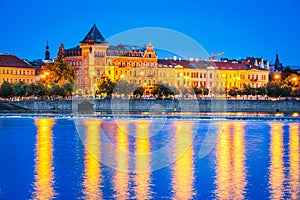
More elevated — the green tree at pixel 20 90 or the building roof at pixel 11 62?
the building roof at pixel 11 62

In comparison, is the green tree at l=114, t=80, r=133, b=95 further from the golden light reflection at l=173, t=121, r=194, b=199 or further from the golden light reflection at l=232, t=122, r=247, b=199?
the golden light reflection at l=232, t=122, r=247, b=199

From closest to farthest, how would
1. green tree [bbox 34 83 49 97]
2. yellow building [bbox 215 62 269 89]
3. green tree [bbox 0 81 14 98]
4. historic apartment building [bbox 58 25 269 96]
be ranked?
green tree [bbox 34 83 49 97] → green tree [bbox 0 81 14 98] → historic apartment building [bbox 58 25 269 96] → yellow building [bbox 215 62 269 89]

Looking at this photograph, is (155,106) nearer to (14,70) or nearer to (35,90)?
(35,90)

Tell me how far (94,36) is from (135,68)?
30.2ft

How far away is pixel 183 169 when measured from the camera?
26875mm

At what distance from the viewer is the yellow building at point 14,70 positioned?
112 metres

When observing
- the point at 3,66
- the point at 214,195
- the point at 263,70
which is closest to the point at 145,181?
the point at 214,195

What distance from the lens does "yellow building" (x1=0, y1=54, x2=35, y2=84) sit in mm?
112375

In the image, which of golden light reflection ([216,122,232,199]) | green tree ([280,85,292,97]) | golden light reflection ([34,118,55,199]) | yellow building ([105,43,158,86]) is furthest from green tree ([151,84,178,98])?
golden light reflection ([216,122,232,199])

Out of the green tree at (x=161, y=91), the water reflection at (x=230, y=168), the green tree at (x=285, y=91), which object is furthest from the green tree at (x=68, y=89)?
the water reflection at (x=230, y=168)

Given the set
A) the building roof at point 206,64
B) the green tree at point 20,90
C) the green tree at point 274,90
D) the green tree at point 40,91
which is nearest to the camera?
the green tree at point 40,91

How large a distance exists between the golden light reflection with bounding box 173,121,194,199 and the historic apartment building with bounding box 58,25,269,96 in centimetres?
6918

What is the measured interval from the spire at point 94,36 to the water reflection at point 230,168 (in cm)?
7631

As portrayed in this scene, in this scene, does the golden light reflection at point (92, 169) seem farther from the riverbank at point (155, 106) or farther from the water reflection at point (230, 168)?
the riverbank at point (155, 106)
